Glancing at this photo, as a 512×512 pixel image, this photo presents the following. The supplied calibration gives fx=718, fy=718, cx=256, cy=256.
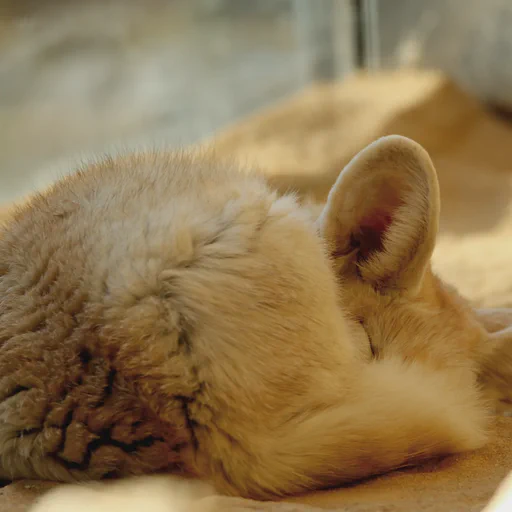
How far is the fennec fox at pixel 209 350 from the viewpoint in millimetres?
1431

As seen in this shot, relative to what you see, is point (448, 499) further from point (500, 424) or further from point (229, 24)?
point (229, 24)

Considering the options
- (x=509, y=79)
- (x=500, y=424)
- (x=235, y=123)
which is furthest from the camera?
(x=235, y=123)

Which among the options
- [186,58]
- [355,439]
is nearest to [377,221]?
[355,439]

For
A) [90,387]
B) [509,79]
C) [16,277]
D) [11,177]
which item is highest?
[16,277]

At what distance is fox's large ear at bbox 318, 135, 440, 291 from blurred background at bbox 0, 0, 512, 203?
4.89 metres

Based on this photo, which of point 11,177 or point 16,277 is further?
point 11,177

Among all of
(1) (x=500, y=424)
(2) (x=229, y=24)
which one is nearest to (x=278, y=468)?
(1) (x=500, y=424)

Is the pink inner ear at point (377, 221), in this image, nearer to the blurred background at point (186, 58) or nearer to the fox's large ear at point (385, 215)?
the fox's large ear at point (385, 215)

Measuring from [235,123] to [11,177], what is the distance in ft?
7.14

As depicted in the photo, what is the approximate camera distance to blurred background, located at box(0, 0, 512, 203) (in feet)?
22.0

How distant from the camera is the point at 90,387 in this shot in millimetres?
1438

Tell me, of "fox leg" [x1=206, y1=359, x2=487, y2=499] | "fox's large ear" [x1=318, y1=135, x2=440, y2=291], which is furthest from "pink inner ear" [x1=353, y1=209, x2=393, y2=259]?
"fox leg" [x1=206, y1=359, x2=487, y2=499]

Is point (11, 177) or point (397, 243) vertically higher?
point (397, 243)

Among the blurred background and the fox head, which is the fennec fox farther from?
the blurred background
